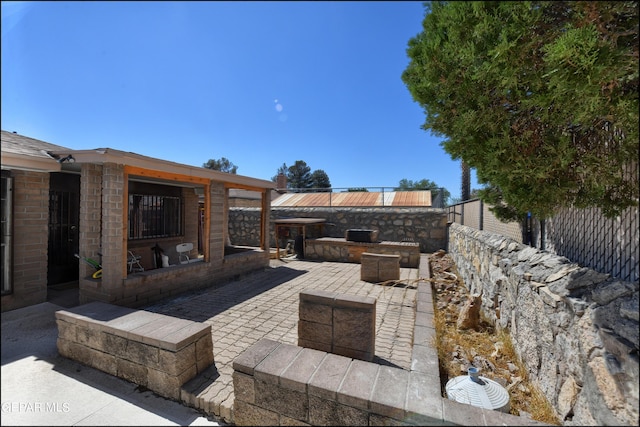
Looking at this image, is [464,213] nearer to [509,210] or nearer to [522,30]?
[509,210]

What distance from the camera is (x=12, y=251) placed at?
2785mm

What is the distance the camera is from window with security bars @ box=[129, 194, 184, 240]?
7.47 metres

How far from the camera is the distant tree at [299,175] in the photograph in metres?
49.3

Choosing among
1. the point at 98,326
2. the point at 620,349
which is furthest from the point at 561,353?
the point at 98,326

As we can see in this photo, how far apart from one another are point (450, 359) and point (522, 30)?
3.64 metres

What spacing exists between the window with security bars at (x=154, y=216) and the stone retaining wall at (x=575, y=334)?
27.8ft

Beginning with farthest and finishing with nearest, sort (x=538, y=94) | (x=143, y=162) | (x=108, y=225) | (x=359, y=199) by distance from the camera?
1. (x=359, y=199)
2. (x=143, y=162)
3. (x=108, y=225)
4. (x=538, y=94)

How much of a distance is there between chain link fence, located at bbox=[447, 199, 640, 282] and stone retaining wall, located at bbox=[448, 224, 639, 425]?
0.45 feet

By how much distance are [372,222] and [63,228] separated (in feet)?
33.6

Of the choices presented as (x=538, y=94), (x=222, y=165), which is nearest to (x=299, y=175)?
(x=222, y=165)

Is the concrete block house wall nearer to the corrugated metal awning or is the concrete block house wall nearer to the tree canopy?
the corrugated metal awning

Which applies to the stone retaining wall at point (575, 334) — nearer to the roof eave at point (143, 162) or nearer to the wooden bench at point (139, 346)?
the wooden bench at point (139, 346)

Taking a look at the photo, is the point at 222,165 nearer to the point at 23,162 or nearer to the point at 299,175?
the point at 299,175

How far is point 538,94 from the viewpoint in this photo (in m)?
1.98
